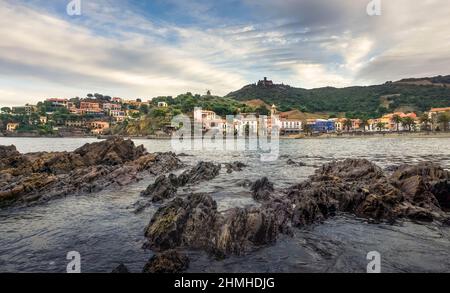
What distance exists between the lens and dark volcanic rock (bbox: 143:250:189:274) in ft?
32.6

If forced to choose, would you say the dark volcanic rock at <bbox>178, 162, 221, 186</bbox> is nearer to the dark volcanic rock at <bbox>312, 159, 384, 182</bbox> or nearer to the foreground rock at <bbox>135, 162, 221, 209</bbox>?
the foreground rock at <bbox>135, 162, 221, 209</bbox>

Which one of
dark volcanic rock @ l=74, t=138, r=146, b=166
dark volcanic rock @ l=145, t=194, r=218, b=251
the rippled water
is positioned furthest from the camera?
dark volcanic rock @ l=74, t=138, r=146, b=166

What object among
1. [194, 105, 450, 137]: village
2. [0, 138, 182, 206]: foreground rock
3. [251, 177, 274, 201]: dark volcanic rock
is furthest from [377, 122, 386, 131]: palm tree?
[251, 177, 274, 201]: dark volcanic rock

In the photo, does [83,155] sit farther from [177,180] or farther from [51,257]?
[51,257]

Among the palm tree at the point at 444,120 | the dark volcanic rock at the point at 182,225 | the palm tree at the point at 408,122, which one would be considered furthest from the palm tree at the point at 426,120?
the dark volcanic rock at the point at 182,225

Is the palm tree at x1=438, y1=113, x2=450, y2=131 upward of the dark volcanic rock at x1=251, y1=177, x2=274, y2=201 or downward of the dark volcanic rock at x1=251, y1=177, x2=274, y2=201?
upward

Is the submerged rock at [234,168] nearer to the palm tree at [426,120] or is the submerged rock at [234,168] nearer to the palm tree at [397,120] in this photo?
the palm tree at [426,120]

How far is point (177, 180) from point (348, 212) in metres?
15.5
